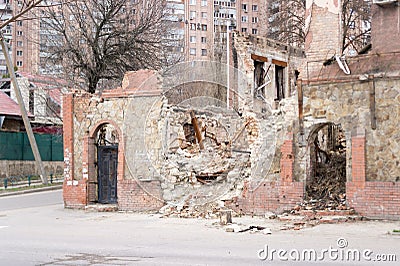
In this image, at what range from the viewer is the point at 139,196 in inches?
834

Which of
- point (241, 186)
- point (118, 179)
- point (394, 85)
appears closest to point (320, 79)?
point (394, 85)

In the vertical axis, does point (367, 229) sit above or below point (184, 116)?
below

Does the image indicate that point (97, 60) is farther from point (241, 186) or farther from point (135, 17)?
point (241, 186)

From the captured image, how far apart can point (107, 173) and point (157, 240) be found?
873 centimetres

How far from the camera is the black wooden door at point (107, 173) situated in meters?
22.6

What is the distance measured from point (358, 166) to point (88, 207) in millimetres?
9543

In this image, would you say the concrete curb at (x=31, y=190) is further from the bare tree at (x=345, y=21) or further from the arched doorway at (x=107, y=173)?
the bare tree at (x=345, y=21)

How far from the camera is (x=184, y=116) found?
22.7m

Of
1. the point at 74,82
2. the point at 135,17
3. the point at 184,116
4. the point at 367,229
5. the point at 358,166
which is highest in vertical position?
the point at 135,17

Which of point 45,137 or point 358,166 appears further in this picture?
point 45,137

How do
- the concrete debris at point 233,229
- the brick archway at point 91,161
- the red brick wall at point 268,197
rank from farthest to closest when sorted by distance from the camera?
the brick archway at point 91,161, the red brick wall at point 268,197, the concrete debris at point 233,229

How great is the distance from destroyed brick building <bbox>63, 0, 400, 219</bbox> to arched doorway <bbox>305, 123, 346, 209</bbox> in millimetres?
37

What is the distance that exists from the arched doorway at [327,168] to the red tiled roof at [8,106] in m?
27.2

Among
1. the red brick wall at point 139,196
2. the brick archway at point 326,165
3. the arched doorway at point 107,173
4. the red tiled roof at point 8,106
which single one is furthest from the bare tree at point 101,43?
the brick archway at point 326,165
